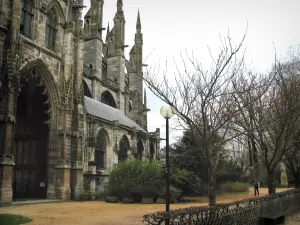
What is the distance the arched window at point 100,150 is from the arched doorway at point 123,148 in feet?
8.20

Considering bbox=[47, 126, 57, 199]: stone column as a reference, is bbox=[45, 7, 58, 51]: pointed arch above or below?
above

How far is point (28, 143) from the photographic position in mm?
23078

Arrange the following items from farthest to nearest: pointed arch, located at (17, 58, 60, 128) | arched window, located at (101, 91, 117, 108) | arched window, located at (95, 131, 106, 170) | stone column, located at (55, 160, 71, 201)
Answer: arched window, located at (101, 91, 117, 108) → arched window, located at (95, 131, 106, 170) → stone column, located at (55, 160, 71, 201) → pointed arch, located at (17, 58, 60, 128)

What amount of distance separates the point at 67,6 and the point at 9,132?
1079cm

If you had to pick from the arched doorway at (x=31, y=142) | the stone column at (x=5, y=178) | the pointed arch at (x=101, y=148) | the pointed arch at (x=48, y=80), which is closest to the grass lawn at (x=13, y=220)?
the stone column at (x=5, y=178)

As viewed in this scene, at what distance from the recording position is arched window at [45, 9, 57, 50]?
21.7 m

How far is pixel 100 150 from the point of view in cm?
2745

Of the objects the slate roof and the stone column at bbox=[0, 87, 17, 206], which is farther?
the slate roof

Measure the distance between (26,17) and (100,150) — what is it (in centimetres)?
1207

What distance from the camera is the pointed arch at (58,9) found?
2169 cm

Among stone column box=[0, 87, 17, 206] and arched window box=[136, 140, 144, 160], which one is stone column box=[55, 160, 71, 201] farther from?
arched window box=[136, 140, 144, 160]

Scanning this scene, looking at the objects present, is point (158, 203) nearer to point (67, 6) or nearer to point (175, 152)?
point (175, 152)

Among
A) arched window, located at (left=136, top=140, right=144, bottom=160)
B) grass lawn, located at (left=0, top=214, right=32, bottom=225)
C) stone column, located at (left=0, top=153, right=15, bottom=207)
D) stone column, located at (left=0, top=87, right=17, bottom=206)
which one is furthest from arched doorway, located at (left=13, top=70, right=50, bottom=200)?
arched window, located at (left=136, top=140, right=144, bottom=160)

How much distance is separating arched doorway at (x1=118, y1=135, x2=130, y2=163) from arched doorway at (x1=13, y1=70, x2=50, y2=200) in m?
8.83
